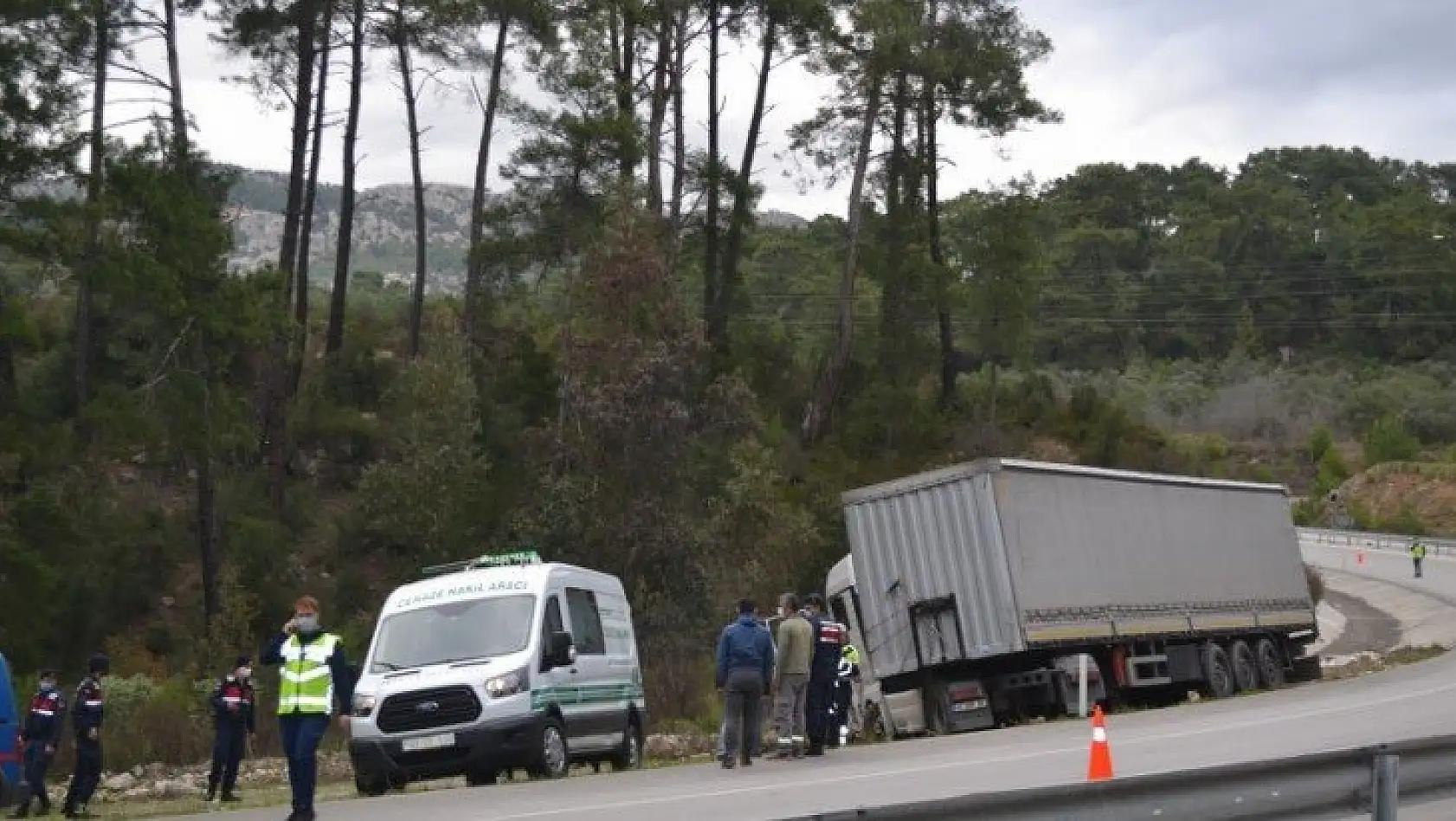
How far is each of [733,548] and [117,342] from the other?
16392mm

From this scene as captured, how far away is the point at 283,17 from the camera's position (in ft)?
144

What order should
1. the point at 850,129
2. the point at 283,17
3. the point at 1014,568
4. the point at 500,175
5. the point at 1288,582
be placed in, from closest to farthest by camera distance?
the point at 1014,568 < the point at 1288,582 < the point at 283,17 < the point at 500,175 < the point at 850,129

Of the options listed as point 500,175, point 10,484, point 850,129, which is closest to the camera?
point 10,484

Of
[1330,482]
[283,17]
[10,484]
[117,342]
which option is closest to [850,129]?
[283,17]

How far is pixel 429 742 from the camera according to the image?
747 inches

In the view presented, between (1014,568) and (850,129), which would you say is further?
(850,129)

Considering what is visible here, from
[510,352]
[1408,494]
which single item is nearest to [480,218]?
[510,352]

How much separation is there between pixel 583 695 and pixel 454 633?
1.66 m

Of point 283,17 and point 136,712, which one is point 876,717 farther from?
point 283,17

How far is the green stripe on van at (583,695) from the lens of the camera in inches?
773

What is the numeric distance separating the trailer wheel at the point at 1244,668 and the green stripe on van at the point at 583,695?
46.6ft

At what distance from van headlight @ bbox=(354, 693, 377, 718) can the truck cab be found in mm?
5531

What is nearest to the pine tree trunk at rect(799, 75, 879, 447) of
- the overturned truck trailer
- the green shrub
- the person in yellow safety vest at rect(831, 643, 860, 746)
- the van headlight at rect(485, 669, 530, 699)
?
the overturned truck trailer

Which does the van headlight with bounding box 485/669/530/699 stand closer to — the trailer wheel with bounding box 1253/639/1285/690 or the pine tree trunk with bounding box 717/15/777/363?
the trailer wheel with bounding box 1253/639/1285/690
